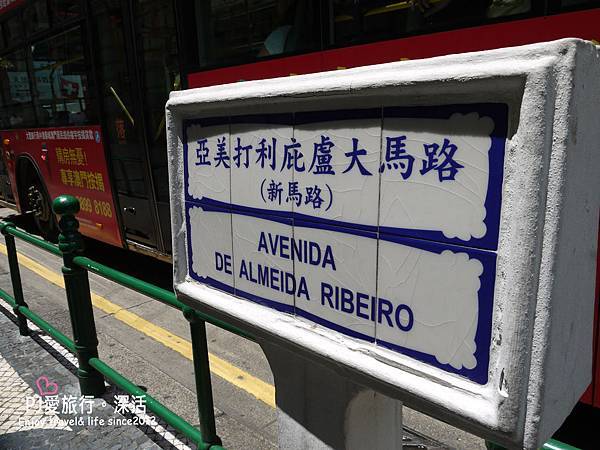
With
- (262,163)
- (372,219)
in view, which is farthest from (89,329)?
(372,219)

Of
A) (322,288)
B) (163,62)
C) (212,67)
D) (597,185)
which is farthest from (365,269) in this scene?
(163,62)

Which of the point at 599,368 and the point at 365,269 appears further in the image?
the point at 599,368

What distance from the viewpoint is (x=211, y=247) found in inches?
54.6

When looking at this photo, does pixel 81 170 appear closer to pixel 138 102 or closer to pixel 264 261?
pixel 138 102

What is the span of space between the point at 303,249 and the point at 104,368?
1.83 m

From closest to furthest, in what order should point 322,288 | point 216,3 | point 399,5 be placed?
1. point 322,288
2. point 399,5
3. point 216,3

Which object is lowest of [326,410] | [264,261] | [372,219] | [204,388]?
[204,388]

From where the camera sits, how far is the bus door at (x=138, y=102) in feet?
13.0

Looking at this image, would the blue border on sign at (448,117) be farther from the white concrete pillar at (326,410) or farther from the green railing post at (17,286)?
the green railing post at (17,286)

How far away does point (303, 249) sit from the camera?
3.67 ft

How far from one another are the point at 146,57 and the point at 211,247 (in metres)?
3.19

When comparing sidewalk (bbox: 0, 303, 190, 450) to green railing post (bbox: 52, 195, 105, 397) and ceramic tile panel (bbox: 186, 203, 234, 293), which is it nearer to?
green railing post (bbox: 52, 195, 105, 397)

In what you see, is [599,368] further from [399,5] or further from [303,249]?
[399,5]

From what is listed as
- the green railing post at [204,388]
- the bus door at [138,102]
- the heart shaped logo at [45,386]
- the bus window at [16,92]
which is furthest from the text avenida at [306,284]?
the bus window at [16,92]
